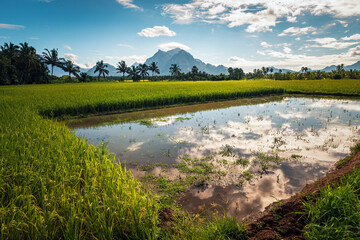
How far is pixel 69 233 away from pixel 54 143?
310cm

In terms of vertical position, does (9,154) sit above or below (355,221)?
above

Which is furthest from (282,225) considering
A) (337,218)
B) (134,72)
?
(134,72)

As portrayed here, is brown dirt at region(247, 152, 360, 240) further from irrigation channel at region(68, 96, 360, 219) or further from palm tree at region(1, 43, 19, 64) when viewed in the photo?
palm tree at region(1, 43, 19, 64)

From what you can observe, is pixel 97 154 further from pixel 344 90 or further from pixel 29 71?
pixel 29 71

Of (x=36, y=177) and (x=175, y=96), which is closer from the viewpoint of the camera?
(x=36, y=177)

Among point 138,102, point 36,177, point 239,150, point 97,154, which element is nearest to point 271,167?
point 239,150

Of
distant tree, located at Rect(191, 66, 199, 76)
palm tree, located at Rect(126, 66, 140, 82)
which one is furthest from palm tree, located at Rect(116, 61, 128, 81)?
distant tree, located at Rect(191, 66, 199, 76)

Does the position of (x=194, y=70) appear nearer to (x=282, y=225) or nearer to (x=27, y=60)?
(x=27, y=60)

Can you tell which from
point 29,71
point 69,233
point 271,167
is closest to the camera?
point 69,233

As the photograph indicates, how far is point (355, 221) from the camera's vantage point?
2043mm

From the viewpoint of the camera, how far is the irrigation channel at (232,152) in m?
3.81

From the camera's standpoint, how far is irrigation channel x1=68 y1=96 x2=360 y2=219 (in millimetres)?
3807

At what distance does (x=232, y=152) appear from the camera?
586 centimetres

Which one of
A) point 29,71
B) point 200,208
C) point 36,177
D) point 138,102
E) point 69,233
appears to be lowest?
point 200,208
